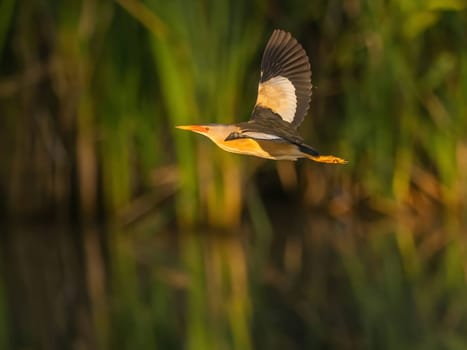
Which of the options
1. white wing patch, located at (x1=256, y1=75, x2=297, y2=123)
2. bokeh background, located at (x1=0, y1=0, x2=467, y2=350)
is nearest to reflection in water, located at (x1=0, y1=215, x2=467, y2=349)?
bokeh background, located at (x1=0, y1=0, x2=467, y2=350)

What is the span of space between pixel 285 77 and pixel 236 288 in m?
3.76

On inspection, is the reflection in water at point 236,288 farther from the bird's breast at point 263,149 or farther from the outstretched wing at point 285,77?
the bird's breast at point 263,149

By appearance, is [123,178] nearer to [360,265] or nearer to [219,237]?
[219,237]

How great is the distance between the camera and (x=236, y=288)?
6820 millimetres

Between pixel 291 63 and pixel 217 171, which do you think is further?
pixel 217 171

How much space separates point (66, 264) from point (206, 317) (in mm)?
1570

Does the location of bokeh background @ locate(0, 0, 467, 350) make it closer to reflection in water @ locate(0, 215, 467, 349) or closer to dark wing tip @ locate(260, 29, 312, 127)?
reflection in water @ locate(0, 215, 467, 349)

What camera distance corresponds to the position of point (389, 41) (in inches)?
279

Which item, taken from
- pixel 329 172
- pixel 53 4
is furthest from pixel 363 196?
pixel 53 4

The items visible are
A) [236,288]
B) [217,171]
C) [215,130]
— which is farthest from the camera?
[217,171]

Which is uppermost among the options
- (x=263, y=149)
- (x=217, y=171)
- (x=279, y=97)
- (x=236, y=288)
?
(x=279, y=97)

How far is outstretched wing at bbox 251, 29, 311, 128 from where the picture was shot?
3109mm

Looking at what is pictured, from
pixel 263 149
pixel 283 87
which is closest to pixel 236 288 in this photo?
pixel 283 87

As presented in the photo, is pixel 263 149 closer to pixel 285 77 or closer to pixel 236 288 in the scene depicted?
pixel 285 77
